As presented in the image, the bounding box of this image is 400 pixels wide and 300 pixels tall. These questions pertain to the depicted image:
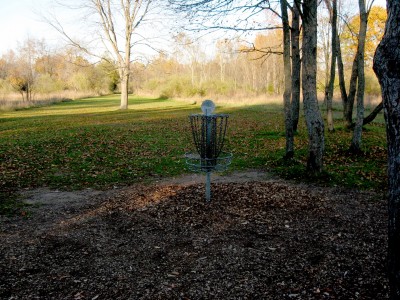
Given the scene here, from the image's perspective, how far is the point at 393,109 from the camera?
2502 millimetres

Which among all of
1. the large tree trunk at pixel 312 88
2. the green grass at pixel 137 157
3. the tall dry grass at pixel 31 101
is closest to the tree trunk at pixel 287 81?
the green grass at pixel 137 157

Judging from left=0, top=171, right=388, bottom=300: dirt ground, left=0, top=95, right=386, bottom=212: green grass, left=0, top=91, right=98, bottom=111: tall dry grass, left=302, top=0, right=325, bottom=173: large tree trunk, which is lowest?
left=0, top=171, right=388, bottom=300: dirt ground

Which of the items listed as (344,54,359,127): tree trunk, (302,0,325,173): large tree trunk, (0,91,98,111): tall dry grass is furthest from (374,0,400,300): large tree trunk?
(0,91,98,111): tall dry grass

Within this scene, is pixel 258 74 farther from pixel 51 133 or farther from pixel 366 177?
pixel 366 177

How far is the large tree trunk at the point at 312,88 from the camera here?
23.1 feet

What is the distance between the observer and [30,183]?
803 cm

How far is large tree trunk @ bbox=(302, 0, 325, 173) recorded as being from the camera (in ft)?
23.1

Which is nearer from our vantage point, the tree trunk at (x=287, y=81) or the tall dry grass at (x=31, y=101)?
the tree trunk at (x=287, y=81)

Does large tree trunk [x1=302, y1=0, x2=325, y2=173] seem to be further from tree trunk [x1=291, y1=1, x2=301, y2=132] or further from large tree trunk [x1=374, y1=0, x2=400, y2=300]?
large tree trunk [x1=374, y1=0, x2=400, y2=300]

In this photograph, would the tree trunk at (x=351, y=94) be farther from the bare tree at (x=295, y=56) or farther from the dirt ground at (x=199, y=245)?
the dirt ground at (x=199, y=245)

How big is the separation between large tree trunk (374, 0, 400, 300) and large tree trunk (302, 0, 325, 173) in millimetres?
4802

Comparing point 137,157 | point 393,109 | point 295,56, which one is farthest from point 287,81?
point 393,109

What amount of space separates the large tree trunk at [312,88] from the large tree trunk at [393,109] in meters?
4.80

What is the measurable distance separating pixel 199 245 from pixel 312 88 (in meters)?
4.62
